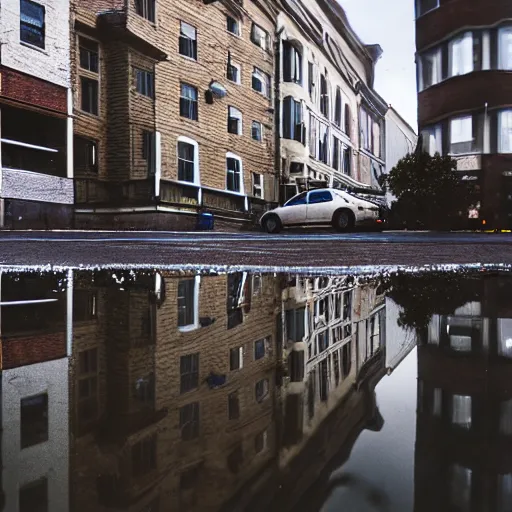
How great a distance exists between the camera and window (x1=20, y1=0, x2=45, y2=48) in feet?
32.0

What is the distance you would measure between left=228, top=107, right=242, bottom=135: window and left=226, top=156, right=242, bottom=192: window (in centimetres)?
56

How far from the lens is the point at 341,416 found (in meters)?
A: 0.57

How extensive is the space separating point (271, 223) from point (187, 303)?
9405mm

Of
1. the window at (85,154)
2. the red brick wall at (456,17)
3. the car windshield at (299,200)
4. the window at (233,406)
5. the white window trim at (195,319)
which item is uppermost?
the red brick wall at (456,17)

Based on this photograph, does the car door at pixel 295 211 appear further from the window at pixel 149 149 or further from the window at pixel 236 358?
the window at pixel 236 358

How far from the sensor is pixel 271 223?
35.3ft

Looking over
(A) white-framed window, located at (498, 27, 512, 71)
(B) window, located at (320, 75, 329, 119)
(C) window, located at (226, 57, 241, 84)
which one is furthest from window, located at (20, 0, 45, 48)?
(A) white-framed window, located at (498, 27, 512, 71)

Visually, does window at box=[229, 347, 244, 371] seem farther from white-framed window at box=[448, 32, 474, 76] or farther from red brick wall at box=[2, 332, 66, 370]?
white-framed window at box=[448, 32, 474, 76]

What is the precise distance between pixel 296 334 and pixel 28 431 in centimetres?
55

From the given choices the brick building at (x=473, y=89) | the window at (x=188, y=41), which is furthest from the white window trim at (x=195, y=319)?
the brick building at (x=473, y=89)

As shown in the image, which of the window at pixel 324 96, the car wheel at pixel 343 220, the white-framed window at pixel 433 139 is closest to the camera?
the car wheel at pixel 343 220

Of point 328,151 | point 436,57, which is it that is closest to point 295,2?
point 328,151

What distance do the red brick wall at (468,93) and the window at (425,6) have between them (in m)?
1.67

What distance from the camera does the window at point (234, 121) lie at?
1202 cm
